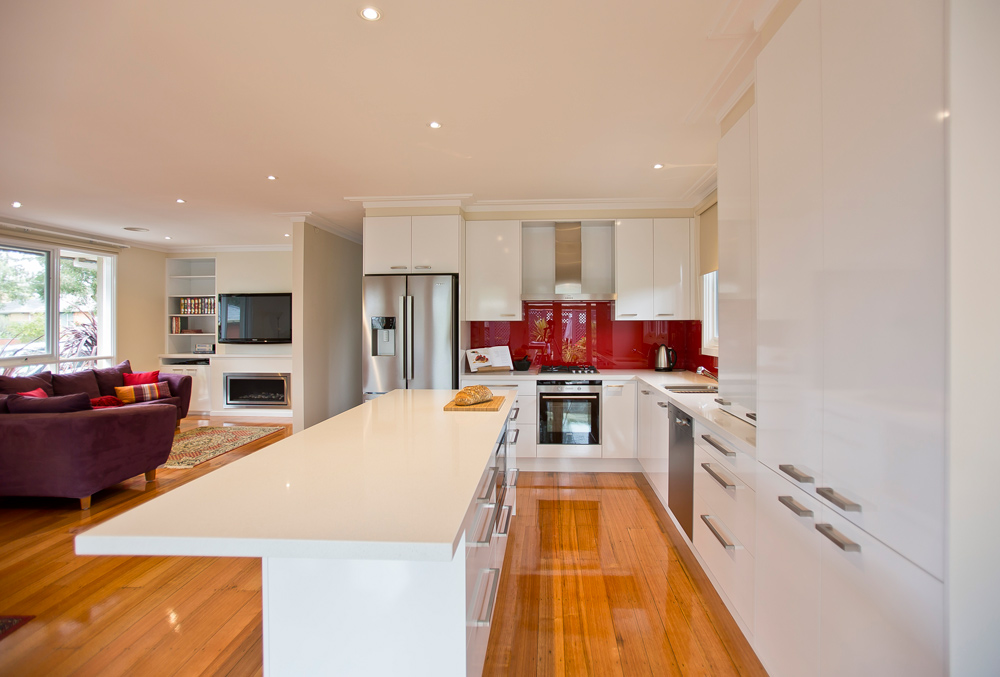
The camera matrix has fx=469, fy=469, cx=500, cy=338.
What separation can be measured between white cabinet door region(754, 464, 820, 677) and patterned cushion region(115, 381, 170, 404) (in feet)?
21.1

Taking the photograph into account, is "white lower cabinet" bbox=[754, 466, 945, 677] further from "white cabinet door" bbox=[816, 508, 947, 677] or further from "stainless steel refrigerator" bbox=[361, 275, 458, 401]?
"stainless steel refrigerator" bbox=[361, 275, 458, 401]

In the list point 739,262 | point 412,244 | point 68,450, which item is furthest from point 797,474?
point 68,450

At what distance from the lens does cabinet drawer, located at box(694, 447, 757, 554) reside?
1750 mm

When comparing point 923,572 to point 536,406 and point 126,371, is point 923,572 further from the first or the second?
point 126,371

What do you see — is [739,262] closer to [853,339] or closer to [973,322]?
[853,339]

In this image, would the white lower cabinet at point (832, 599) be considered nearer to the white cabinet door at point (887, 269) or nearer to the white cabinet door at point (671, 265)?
the white cabinet door at point (887, 269)

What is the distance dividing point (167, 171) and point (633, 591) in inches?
167

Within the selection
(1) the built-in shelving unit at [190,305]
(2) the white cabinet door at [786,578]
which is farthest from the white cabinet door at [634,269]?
(1) the built-in shelving unit at [190,305]

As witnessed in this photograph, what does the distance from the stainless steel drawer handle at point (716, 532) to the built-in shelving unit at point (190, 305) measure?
728cm

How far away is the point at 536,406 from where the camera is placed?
13.4 ft

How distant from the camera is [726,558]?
200 centimetres

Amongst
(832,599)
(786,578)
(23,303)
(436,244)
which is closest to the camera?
(832,599)

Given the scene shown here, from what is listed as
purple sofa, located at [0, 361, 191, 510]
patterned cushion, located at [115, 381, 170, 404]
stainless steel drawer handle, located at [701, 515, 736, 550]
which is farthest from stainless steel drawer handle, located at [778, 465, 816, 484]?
patterned cushion, located at [115, 381, 170, 404]

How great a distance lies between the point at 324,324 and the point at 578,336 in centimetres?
296
